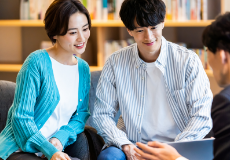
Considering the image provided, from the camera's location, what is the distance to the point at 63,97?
5.39 ft

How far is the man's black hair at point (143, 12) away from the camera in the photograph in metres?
1.54

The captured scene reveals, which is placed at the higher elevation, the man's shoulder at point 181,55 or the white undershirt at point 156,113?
the man's shoulder at point 181,55

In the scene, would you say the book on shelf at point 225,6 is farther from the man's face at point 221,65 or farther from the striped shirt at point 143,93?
the man's face at point 221,65

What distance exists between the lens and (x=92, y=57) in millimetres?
3145

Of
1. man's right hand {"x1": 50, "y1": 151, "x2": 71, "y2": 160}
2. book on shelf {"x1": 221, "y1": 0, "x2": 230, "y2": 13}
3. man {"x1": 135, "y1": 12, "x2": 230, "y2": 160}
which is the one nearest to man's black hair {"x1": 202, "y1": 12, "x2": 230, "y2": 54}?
man {"x1": 135, "y1": 12, "x2": 230, "y2": 160}

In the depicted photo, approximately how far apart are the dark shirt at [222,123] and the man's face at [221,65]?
0.03 m

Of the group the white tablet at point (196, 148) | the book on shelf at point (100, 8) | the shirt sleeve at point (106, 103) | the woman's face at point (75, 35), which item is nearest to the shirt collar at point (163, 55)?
the shirt sleeve at point (106, 103)

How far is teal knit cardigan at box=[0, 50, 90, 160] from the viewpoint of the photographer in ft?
4.97

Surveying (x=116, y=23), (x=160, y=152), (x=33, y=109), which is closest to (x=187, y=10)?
(x=116, y=23)

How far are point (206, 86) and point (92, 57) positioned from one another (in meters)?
1.70

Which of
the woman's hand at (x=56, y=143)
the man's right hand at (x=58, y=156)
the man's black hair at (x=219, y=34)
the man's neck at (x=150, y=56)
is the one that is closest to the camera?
the man's black hair at (x=219, y=34)

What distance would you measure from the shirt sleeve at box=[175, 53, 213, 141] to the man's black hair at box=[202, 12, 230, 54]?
1.95 ft

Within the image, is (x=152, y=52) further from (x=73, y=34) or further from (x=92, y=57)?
(x=92, y=57)

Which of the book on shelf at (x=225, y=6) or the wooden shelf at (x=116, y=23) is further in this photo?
the wooden shelf at (x=116, y=23)
